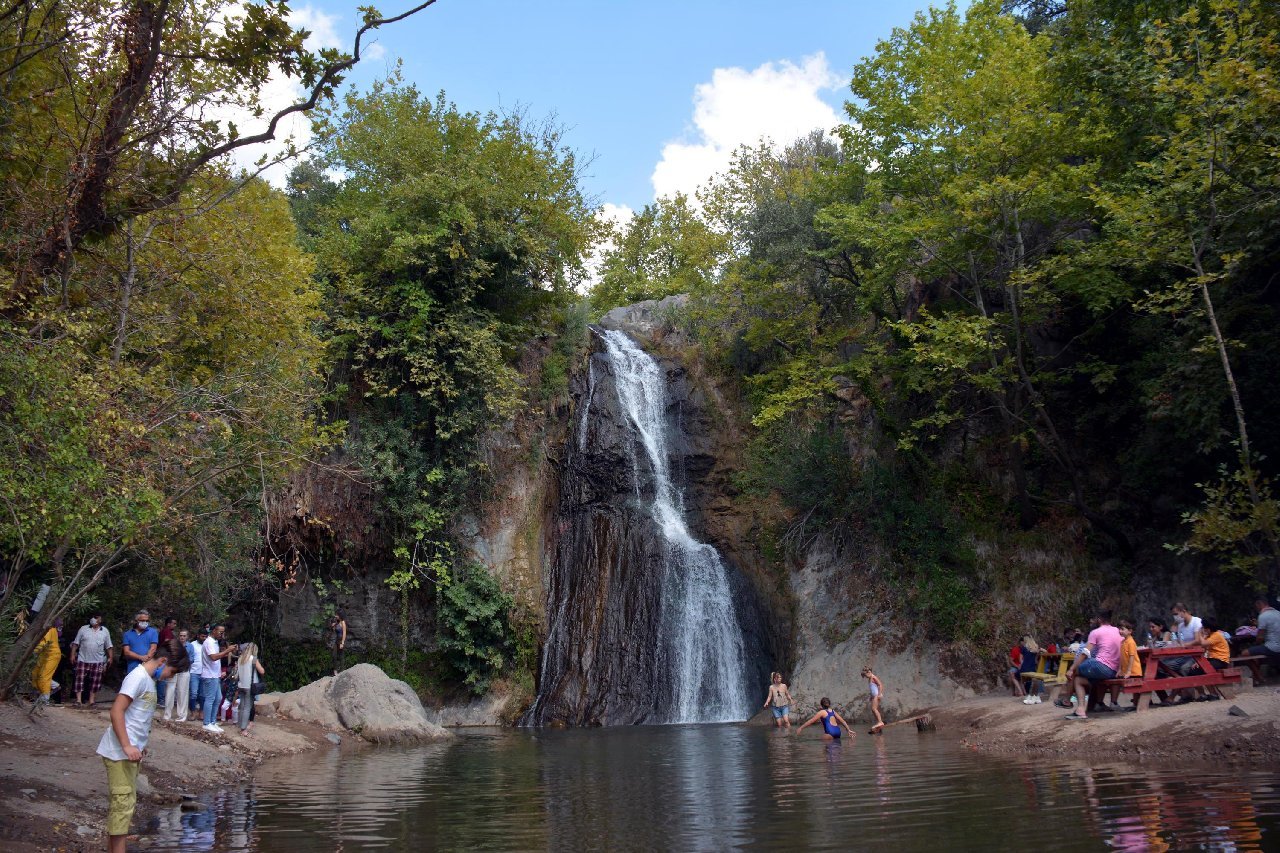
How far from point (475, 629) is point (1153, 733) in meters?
16.9

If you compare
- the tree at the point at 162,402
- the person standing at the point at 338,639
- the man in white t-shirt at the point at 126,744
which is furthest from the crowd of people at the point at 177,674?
the man in white t-shirt at the point at 126,744

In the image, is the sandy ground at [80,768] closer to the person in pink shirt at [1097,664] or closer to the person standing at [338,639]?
the person standing at [338,639]

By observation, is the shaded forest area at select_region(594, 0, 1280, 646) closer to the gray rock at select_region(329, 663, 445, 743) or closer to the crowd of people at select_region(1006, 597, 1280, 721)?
the crowd of people at select_region(1006, 597, 1280, 721)

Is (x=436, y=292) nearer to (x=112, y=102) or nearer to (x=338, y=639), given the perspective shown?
(x=338, y=639)

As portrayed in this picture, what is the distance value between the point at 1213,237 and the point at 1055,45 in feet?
28.7

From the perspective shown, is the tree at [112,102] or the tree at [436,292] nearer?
the tree at [112,102]

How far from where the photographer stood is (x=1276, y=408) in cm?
1739

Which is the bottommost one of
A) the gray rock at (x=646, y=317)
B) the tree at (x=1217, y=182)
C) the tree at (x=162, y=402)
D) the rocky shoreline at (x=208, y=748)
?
the rocky shoreline at (x=208, y=748)

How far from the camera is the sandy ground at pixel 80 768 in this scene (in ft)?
25.8

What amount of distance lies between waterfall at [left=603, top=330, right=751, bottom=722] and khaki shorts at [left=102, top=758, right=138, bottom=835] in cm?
1696

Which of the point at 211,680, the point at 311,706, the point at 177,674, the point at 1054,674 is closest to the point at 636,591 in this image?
the point at 311,706

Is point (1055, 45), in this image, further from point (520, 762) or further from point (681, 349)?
point (520, 762)

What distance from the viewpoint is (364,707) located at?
18.9 metres

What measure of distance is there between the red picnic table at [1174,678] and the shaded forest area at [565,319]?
2405 millimetres
